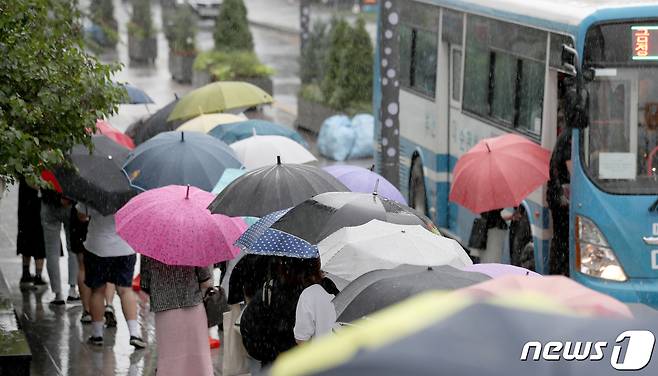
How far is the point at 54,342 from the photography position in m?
11.4

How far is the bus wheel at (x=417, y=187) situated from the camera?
16.8m

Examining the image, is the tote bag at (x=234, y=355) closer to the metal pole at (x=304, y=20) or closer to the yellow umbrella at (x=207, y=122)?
the yellow umbrella at (x=207, y=122)

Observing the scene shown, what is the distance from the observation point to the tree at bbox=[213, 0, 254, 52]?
111 ft

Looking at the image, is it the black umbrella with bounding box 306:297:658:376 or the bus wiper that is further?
the bus wiper

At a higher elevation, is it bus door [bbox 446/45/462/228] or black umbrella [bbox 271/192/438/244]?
black umbrella [bbox 271/192/438/244]

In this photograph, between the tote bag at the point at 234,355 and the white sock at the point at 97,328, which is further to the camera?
the white sock at the point at 97,328

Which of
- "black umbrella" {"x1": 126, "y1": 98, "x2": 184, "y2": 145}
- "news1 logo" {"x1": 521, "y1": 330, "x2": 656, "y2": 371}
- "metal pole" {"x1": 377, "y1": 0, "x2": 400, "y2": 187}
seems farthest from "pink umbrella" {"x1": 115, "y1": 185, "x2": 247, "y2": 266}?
"black umbrella" {"x1": 126, "y1": 98, "x2": 184, "y2": 145}

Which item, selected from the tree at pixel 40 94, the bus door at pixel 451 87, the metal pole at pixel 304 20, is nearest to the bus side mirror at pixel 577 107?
the tree at pixel 40 94

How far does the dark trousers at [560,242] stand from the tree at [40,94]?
166 inches

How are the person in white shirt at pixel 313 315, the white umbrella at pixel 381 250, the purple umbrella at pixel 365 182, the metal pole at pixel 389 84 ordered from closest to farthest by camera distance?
the white umbrella at pixel 381 250 → the person in white shirt at pixel 313 315 → the purple umbrella at pixel 365 182 → the metal pole at pixel 389 84

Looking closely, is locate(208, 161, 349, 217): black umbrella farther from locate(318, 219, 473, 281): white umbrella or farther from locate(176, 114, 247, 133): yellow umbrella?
locate(176, 114, 247, 133): yellow umbrella

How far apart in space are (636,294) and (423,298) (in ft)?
27.4

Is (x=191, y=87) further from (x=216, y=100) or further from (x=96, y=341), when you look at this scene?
(x=96, y=341)

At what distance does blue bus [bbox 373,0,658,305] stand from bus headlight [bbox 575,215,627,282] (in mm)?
10
